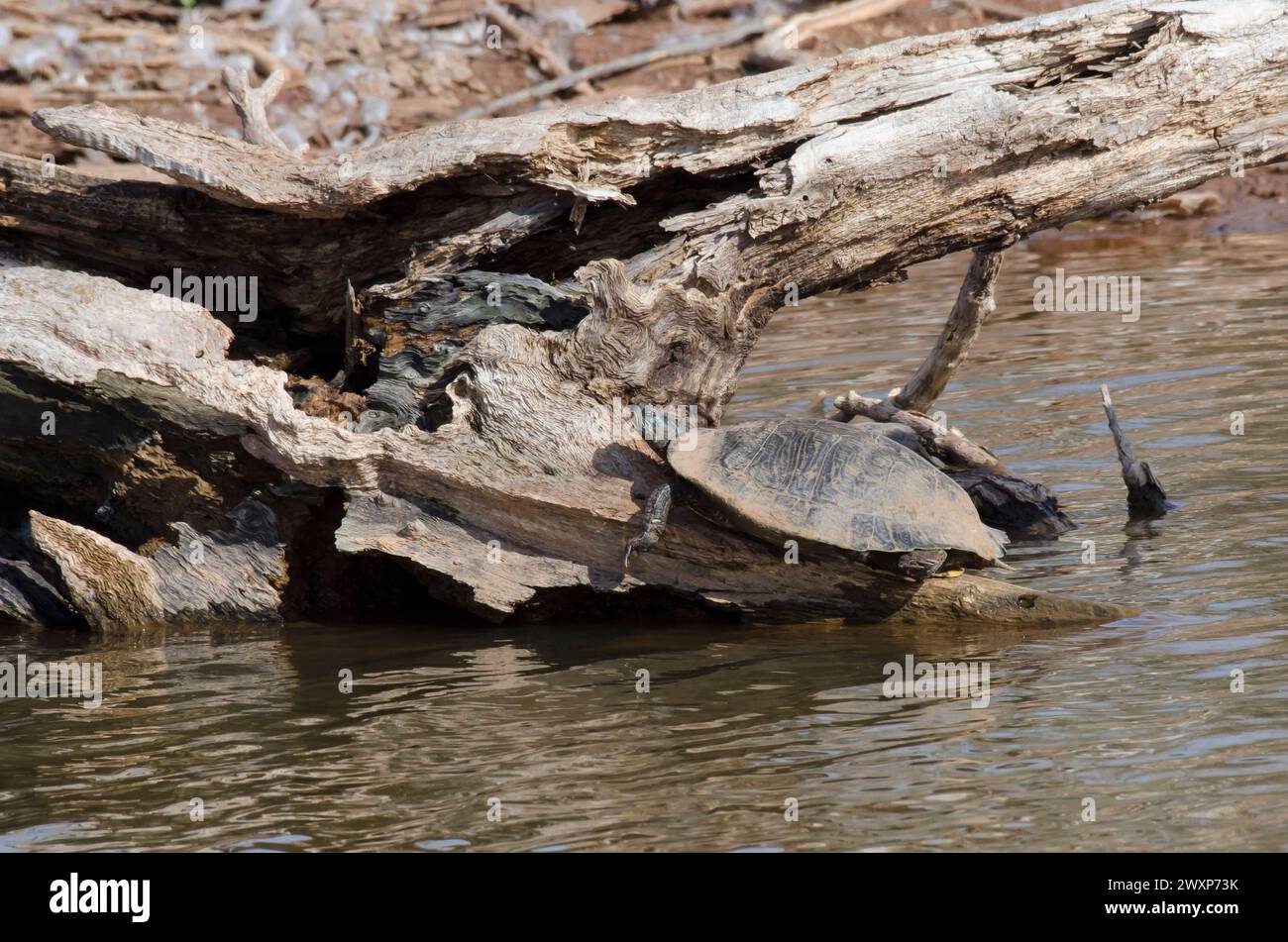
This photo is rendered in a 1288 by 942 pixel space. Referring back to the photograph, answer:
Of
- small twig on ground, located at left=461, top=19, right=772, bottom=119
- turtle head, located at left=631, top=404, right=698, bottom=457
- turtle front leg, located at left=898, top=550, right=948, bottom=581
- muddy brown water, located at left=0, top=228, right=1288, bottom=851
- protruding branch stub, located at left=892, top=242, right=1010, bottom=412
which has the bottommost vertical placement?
muddy brown water, located at left=0, top=228, right=1288, bottom=851

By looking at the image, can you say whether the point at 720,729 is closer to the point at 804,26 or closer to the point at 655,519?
the point at 655,519

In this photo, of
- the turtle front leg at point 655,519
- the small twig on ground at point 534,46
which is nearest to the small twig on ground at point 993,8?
the small twig on ground at point 534,46

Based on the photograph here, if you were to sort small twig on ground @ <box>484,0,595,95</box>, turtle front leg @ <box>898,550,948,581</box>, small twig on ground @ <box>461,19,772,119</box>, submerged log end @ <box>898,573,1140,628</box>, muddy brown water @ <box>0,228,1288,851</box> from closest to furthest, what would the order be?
1. muddy brown water @ <box>0,228,1288,851</box>
2. turtle front leg @ <box>898,550,948,581</box>
3. submerged log end @ <box>898,573,1140,628</box>
4. small twig on ground @ <box>461,19,772,119</box>
5. small twig on ground @ <box>484,0,595,95</box>

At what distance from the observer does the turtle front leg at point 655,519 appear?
639 centimetres

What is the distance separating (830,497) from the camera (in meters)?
6.25

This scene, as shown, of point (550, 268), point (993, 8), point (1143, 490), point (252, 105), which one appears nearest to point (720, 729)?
point (550, 268)

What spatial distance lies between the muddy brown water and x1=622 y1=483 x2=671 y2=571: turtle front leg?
0.52 metres

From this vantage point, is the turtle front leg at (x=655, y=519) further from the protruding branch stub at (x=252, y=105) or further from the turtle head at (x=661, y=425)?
the protruding branch stub at (x=252, y=105)

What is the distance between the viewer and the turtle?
6.14 m

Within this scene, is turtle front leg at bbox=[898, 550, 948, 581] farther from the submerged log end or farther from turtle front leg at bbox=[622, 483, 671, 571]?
turtle front leg at bbox=[622, 483, 671, 571]

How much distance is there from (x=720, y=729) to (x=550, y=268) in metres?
3.19

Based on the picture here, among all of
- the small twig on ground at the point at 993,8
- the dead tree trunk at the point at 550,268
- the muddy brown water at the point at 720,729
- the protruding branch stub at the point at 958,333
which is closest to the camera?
the muddy brown water at the point at 720,729

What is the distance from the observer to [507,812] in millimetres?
4875

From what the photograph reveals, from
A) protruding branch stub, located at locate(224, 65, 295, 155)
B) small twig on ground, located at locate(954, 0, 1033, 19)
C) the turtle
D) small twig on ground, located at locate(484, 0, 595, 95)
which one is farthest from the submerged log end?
small twig on ground, located at locate(954, 0, 1033, 19)
